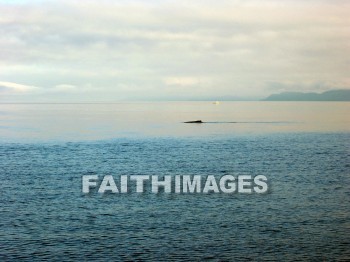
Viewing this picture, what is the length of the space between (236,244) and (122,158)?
206ft

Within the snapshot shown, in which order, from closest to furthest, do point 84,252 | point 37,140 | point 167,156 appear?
point 84,252 → point 167,156 → point 37,140

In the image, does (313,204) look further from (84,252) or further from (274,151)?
(274,151)

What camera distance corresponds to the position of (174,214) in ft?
196

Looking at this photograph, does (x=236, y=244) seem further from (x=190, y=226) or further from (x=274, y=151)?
(x=274, y=151)

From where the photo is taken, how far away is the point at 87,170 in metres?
91.7

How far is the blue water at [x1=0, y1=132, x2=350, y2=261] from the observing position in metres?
47.1

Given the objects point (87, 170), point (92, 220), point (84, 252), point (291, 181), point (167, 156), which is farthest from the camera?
point (167, 156)

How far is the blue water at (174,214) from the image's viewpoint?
47.1 meters

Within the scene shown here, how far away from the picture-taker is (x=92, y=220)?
5684 cm

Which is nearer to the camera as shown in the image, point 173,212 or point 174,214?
point 174,214

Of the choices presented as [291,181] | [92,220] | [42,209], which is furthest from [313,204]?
[42,209]

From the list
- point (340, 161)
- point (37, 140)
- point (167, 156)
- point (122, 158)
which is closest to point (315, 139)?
point (340, 161)

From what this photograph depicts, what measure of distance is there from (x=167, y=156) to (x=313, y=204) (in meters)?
51.5

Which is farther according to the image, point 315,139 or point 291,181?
point 315,139
